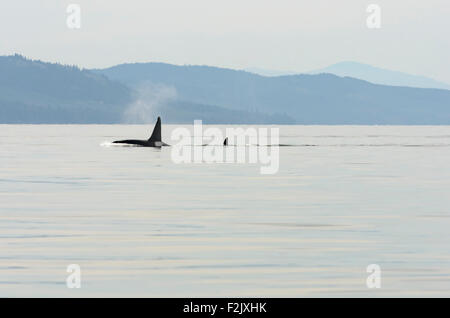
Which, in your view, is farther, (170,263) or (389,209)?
(389,209)

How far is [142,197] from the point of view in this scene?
118ft

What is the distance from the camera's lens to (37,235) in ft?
82.9

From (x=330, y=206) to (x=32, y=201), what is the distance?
32.0 ft

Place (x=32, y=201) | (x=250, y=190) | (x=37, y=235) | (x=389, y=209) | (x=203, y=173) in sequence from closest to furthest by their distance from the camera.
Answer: (x=37, y=235), (x=389, y=209), (x=32, y=201), (x=250, y=190), (x=203, y=173)

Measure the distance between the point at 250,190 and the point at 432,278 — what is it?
65.7ft

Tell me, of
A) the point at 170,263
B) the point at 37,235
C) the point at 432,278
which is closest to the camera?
the point at 432,278

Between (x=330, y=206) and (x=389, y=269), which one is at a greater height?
(x=330, y=206)

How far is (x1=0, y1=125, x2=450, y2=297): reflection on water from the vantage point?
62.3 feet

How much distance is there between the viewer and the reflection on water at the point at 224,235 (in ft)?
62.3

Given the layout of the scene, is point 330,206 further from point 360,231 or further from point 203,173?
point 203,173

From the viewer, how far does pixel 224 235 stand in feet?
83.6
